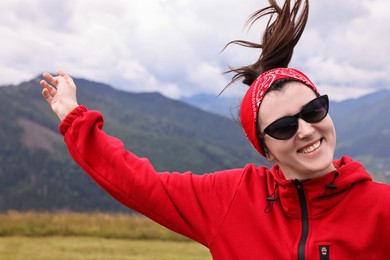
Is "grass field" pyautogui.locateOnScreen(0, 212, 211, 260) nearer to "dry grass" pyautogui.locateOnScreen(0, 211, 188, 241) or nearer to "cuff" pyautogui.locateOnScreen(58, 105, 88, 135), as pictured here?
"dry grass" pyautogui.locateOnScreen(0, 211, 188, 241)

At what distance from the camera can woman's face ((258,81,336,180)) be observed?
2.43 meters

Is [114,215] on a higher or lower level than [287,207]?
higher

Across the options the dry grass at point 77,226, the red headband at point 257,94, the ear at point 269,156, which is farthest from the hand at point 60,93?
the dry grass at point 77,226

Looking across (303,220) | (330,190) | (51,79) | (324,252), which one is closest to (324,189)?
(330,190)

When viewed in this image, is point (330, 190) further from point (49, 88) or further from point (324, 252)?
point (49, 88)

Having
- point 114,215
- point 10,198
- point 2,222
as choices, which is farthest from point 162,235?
point 10,198

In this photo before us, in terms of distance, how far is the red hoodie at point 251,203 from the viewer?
93.0 inches

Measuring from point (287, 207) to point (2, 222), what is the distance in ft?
24.4

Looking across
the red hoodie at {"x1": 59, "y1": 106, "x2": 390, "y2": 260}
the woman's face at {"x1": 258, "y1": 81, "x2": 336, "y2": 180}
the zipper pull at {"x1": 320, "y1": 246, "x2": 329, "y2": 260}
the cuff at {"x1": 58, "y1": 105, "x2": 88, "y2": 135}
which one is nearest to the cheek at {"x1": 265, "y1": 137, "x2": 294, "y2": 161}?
Result: the woman's face at {"x1": 258, "y1": 81, "x2": 336, "y2": 180}

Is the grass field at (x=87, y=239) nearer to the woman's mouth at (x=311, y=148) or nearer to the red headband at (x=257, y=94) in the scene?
the red headband at (x=257, y=94)

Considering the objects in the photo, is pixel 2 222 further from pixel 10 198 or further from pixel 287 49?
pixel 10 198

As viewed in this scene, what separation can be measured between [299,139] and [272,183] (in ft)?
1.15

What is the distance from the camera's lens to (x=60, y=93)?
291 centimetres

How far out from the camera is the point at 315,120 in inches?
96.6
